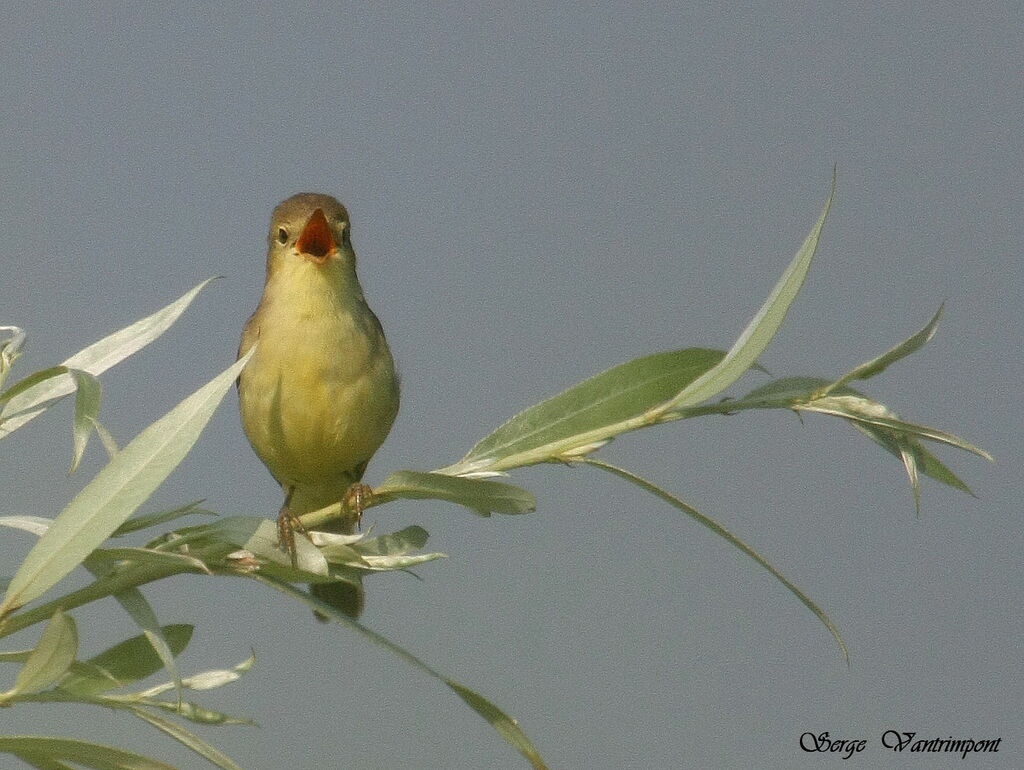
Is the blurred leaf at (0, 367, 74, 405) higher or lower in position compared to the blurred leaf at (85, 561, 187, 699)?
higher

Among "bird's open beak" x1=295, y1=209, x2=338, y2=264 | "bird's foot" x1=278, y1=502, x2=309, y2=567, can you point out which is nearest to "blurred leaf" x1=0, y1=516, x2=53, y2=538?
"bird's foot" x1=278, y1=502, x2=309, y2=567

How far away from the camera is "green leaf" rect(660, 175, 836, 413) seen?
144cm

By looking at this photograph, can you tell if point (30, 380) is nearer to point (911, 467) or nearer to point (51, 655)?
point (51, 655)

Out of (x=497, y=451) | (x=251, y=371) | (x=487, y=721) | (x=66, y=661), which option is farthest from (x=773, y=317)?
(x=251, y=371)

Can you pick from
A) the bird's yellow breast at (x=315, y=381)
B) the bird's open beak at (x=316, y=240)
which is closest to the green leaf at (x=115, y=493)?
the bird's yellow breast at (x=315, y=381)

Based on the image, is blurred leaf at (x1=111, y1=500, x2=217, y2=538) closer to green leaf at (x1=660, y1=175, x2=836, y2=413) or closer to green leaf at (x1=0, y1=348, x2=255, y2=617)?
green leaf at (x1=0, y1=348, x2=255, y2=617)

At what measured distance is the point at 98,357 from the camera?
179 centimetres

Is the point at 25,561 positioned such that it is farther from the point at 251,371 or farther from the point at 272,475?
the point at 272,475

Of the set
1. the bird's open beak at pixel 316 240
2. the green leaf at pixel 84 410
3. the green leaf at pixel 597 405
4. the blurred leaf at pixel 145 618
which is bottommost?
the blurred leaf at pixel 145 618

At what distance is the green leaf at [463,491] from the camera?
156 cm

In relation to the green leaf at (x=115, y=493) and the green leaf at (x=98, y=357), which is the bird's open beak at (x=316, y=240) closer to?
the green leaf at (x=98, y=357)

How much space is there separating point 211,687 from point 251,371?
60.4 inches

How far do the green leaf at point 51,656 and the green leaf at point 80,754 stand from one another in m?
0.14

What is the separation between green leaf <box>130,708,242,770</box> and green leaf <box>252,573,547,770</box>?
0.73 ft
